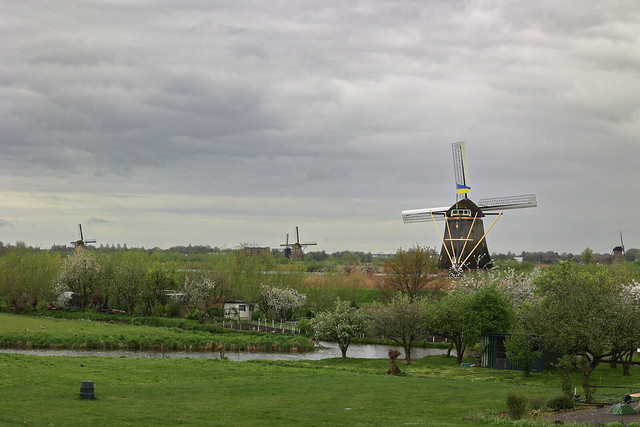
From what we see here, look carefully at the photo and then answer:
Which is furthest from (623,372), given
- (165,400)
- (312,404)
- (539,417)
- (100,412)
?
(100,412)

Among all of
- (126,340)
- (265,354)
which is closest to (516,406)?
(265,354)

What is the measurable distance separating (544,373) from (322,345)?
1267 inches

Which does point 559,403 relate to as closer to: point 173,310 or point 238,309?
point 238,309

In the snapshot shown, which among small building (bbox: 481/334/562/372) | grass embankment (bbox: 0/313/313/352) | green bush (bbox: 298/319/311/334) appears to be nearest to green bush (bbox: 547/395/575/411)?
small building (bbox: 481/334/562/372)

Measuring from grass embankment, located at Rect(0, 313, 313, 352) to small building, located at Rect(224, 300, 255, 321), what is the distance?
615 inches

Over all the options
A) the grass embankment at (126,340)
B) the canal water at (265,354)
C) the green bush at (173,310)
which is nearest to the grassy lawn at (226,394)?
the canal water at (265,354)

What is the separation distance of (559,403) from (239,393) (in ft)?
44.7

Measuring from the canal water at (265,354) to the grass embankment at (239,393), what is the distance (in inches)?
489

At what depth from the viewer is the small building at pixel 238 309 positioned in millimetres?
91062

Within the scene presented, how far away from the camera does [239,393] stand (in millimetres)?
31281

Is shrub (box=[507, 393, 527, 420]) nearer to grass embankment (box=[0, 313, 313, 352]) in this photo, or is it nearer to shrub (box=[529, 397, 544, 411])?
shrub (box=[529, 397, 544, 411])

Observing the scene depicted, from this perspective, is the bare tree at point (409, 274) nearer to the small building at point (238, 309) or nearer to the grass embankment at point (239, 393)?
the small building at point (238, 309)

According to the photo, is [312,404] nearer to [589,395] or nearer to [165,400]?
[165,400]

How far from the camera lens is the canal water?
56.1 m
